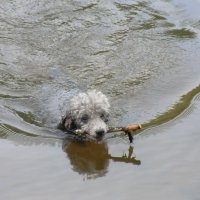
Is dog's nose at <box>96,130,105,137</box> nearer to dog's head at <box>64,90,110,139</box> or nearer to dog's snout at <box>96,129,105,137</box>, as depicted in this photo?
dog's snout at <box>96,129,105,137</box>

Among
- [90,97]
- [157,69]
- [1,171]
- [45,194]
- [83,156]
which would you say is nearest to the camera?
[45,194]

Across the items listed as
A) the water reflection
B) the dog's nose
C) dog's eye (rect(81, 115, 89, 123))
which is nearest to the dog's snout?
the dog's nose

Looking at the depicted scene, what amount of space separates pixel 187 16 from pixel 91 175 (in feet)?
24.4

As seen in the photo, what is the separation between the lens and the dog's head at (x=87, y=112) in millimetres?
8467

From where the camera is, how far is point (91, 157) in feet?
26.1

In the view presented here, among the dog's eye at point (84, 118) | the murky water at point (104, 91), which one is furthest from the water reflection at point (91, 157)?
the dog's eye at point (84, 118)

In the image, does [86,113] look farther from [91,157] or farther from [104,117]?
[91,157]

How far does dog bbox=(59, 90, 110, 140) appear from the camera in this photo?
8.44m

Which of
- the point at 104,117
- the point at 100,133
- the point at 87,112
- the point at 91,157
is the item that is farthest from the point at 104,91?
the point at 91,157

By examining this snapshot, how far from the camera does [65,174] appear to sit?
7.27 meters

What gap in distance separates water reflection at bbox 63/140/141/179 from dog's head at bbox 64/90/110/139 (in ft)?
0.91

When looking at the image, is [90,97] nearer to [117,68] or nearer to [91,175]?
[91,175]

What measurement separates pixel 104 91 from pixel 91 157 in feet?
8.82

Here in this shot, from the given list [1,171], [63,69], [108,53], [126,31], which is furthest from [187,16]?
[1,171]
